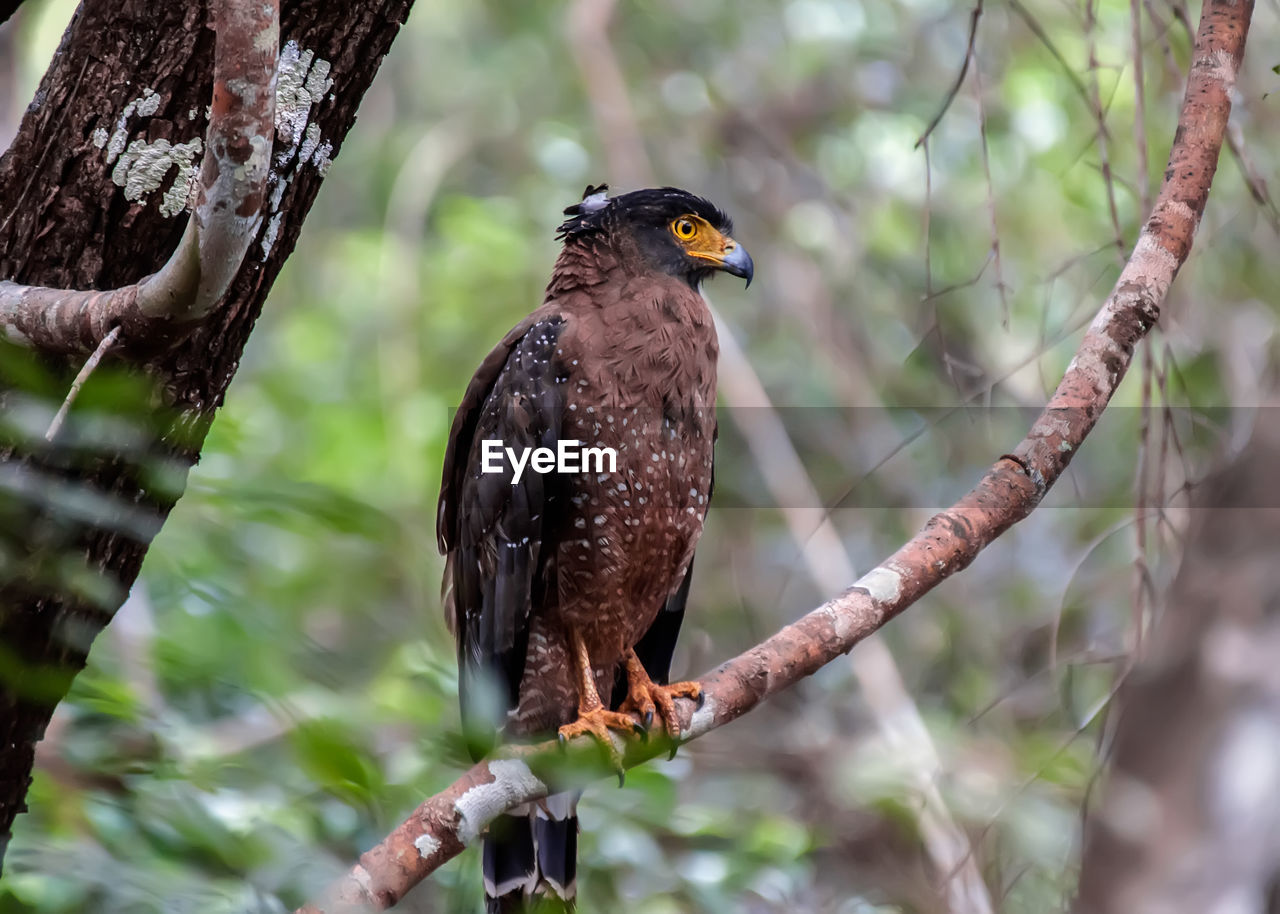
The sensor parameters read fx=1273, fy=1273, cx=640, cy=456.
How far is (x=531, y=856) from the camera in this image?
327 centimetres

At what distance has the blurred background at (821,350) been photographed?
12.0ft

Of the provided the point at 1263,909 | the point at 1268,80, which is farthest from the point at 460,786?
the point at 1268,80

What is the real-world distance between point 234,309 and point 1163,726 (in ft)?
9.04

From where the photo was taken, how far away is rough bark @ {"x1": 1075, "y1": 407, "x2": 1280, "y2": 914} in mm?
3438

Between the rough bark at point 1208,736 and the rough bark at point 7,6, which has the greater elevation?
the rough bark at point 7,6

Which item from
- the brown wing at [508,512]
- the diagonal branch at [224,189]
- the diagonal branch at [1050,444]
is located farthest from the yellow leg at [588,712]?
the diagonal branch at [224,189]

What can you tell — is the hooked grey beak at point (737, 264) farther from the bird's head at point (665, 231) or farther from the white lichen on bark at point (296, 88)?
the white lichen on bark at point (296, 88)

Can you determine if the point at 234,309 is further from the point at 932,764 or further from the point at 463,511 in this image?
the point at 932,764

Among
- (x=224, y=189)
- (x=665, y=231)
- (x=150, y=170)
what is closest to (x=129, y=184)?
(x=150, y=170)

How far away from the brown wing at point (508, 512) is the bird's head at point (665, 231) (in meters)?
0.35

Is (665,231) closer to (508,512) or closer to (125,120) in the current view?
(508,512)

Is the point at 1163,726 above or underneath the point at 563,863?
above

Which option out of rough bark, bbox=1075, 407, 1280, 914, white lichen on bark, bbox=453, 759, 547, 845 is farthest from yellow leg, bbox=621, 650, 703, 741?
rough bark, bbox=1075, 407, 1280, 914

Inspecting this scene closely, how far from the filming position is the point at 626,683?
351cm
